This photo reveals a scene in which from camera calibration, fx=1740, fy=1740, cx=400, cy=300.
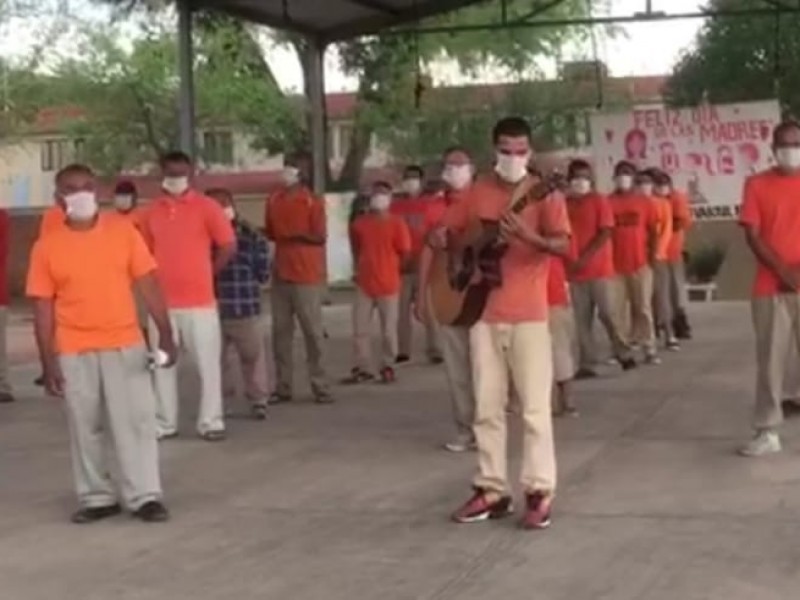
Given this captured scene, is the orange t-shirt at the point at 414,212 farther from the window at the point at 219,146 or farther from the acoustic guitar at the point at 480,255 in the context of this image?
the window at the point at 219,146

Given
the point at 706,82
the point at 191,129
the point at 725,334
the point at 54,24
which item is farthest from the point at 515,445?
the point at 54,24

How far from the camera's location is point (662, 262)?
16.5 meters

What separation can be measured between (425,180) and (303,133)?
13036mm

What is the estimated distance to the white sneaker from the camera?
10.1m

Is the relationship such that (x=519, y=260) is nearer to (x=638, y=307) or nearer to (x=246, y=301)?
(x=246, y=301)

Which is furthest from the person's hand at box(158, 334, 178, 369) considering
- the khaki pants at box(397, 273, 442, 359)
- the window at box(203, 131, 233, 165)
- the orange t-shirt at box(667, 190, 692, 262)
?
the window at box(203, 131, 233, 165)

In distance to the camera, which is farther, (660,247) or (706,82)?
(706,82)

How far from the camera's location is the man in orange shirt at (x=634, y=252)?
15422mm

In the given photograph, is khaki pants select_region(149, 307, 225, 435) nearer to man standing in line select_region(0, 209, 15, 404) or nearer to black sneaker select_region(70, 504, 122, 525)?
black sneaker select_region(70, 504, 122, 525)

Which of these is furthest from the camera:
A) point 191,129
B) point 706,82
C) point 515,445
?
point 706,82

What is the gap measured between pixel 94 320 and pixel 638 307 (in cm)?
789

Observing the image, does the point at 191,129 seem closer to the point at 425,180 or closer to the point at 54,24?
the point at 425,180

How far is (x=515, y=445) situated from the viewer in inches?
415

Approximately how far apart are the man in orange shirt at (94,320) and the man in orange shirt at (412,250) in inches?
278
